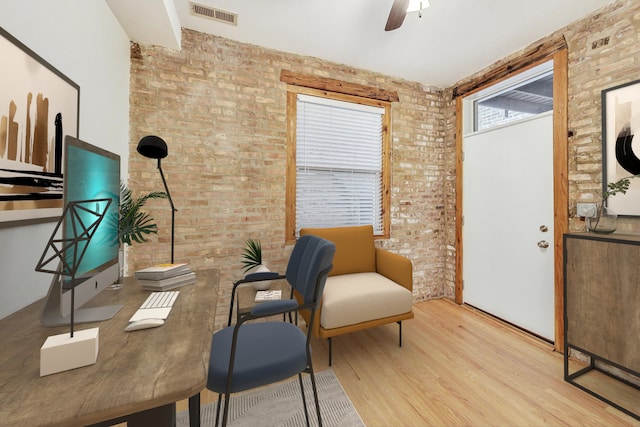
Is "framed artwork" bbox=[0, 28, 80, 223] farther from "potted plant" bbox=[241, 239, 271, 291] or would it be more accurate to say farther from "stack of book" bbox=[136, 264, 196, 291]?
"potted plant" bbox=[241, 239, 271, 291]

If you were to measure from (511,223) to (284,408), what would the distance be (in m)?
2.96

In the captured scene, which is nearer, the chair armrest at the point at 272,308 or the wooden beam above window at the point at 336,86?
the chair armrest at the point at 272,308

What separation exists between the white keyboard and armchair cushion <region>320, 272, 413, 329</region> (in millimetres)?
1254

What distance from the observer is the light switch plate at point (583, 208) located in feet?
7.41

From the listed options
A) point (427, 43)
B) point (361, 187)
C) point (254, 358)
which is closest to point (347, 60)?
point (427, 43)

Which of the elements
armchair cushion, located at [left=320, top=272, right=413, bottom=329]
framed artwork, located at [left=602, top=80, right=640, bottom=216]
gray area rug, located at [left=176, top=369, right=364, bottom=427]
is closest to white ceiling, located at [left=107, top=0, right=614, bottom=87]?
framed artwork, located at [left=602, top=80, right=640, bottom=216]

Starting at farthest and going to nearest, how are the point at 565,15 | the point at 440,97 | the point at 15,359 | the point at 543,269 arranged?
the point at 440,97 < the point at 543,269 < the point at 565,15 < the point at 15,359

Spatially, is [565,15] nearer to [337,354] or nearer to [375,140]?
[375,140]

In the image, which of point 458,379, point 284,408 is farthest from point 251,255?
point 458,379

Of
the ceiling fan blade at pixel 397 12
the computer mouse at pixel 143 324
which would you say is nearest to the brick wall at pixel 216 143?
the ceiling fan blade at pixel 397 12

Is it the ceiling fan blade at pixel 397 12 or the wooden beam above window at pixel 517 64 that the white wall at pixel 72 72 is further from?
the wooden beam above window at pixel 517 64

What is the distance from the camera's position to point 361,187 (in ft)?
11.0

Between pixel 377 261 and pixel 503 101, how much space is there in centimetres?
246

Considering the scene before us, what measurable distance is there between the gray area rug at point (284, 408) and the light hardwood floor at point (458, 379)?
11 cm
